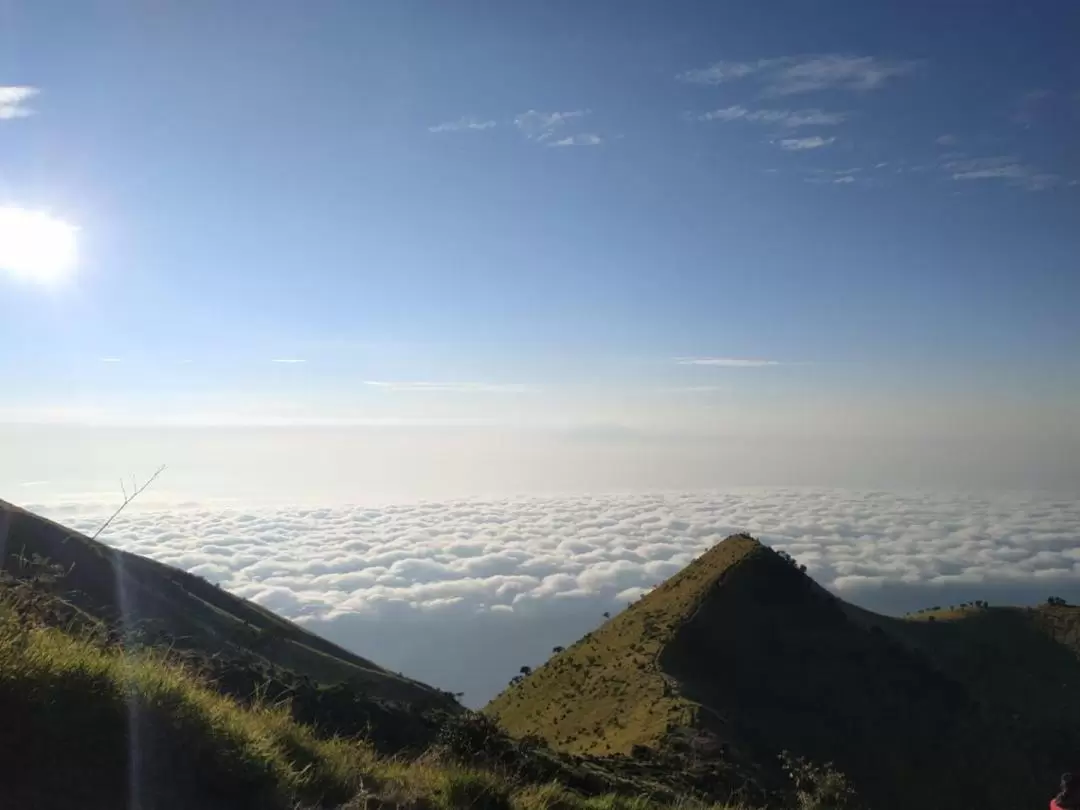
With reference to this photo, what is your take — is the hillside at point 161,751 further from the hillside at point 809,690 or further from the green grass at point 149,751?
the hillside at point 809,690

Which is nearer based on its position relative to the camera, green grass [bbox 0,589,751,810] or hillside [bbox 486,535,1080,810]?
green grass [bbox 0,589,751,810]

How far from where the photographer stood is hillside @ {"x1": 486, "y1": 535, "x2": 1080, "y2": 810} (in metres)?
34.7

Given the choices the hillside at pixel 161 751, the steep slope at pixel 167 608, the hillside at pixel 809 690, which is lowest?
the hillside at pixel 809 690

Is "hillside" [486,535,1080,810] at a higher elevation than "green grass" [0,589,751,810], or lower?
lower

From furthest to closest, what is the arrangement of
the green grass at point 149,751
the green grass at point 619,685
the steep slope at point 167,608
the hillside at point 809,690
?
the hillside at point 809,690 → the green grass at point 619,685 → the steep slope at point 167,608 → the green grass at point 149,751

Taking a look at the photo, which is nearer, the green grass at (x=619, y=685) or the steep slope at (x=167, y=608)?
the steep slope at (x=167, y=608)

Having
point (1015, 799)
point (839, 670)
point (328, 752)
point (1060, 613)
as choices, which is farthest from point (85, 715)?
point (1060, 613)

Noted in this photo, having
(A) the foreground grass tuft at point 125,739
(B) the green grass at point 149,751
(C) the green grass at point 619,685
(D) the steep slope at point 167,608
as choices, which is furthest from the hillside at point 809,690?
(A) the foreground grass tuft at point 125,739

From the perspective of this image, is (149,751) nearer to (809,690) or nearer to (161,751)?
(161,751)

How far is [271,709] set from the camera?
8.83 metres

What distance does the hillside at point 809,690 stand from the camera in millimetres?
34688

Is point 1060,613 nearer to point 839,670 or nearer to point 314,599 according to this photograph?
point 839,670

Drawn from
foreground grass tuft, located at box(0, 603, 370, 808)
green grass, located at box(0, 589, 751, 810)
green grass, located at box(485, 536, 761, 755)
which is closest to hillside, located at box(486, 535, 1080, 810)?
green grass, located at box(485, 536, 761, 755)

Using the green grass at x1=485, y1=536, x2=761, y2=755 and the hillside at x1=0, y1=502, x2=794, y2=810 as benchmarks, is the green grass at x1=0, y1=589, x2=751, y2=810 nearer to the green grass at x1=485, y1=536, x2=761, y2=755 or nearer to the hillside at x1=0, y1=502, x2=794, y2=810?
the hillside at x1=0, y1=502, x2=794, y2=810
